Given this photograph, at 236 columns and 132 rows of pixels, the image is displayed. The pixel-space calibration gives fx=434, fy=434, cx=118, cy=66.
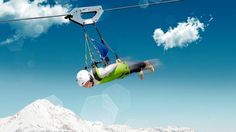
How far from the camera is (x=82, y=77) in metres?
22.7

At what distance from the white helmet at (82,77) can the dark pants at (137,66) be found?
8.72ft

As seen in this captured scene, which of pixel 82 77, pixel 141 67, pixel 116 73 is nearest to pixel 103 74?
pixel 116 73

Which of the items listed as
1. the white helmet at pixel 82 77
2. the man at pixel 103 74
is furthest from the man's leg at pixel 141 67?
the white helmet at pixel 82 77

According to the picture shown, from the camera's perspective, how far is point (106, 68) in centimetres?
2264

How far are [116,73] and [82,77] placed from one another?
1.82 m

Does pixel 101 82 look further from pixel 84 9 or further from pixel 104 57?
pixel 84 9

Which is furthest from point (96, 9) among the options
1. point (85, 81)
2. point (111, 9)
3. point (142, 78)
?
point (142, 78)

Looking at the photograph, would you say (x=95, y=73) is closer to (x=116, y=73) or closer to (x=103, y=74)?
(x=103, y=74)

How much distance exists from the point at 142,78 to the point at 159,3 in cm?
543

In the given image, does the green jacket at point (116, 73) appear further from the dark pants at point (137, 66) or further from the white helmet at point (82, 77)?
the white helmet at point (82, 77)

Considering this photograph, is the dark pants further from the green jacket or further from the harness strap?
the harness strap

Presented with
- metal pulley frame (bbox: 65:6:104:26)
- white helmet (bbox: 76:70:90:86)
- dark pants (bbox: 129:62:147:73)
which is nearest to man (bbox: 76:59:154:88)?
white helmet (bbox: 76:70:90:86)

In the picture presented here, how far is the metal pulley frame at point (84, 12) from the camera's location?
747 inches

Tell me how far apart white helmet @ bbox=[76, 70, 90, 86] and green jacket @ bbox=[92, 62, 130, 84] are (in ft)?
1.51
